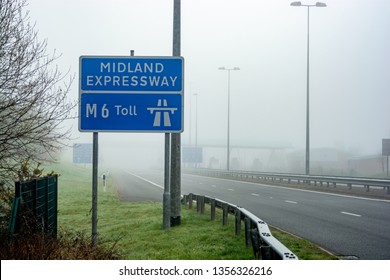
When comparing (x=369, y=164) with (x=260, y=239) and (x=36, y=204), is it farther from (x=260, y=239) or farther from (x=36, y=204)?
(x=260, y=239)

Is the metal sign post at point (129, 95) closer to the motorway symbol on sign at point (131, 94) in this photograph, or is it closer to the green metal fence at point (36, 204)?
the motorway symbol on sign at point (131, 94)

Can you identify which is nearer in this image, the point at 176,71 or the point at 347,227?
the point at 176,71

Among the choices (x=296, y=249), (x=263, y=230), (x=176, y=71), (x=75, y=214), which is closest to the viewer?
(x=263, y=230)

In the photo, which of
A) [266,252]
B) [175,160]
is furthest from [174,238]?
[266,252]

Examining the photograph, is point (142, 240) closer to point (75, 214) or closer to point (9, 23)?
point (9, 23)

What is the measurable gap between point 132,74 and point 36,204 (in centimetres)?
322

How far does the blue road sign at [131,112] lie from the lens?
10.7m

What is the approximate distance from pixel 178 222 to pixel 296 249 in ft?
15.7

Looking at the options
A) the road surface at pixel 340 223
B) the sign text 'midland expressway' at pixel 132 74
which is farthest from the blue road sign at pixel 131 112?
the road surface at pixel 340 223

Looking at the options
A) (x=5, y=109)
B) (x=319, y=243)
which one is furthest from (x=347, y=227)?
(x=5, y=109)

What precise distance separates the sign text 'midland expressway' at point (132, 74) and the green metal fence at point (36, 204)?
2151mm

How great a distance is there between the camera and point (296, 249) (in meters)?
10.1

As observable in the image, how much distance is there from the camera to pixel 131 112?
1114cm

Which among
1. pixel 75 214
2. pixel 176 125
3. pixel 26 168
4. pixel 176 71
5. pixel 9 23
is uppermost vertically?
pixel 9 23
